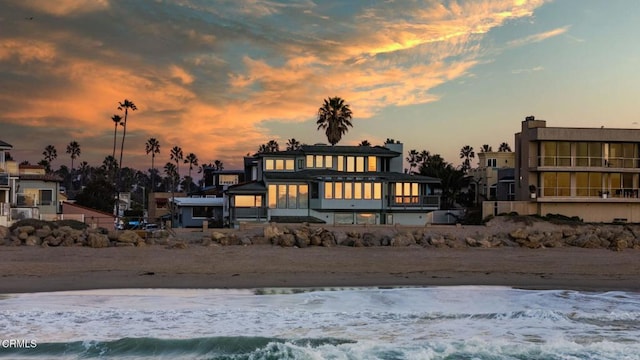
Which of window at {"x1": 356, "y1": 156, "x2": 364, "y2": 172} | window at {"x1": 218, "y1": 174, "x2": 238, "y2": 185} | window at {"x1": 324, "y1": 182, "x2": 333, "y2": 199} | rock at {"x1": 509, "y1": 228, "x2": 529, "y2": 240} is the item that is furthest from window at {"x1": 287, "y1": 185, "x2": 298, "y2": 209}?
window at {"x1": 218, "y1": 174, "x2": 238, "y2": 185}

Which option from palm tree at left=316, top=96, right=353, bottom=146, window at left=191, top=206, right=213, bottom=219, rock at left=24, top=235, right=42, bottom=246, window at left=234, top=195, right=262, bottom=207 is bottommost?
rock at left=24, top=235, right=42, bottom=246

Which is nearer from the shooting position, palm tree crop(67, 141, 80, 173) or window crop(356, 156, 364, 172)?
window crop(356, 156, 364, 172)

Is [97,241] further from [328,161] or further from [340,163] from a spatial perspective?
[340,163]

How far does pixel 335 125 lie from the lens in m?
58.3

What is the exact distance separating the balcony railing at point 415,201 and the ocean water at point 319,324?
21.0 meters

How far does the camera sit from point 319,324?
14828 mm

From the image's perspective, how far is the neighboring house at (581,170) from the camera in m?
43.0

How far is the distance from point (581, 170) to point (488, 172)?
20.4m

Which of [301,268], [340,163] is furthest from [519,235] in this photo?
[340,163]

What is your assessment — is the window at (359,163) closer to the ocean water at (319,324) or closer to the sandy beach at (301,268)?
the sandy beach at (301,268)
